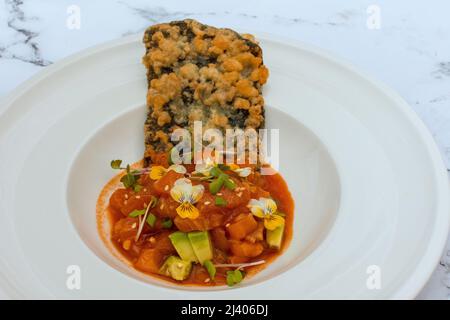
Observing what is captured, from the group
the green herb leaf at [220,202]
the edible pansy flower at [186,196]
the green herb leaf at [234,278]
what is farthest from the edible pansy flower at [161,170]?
the green herb leaf at [234,278]

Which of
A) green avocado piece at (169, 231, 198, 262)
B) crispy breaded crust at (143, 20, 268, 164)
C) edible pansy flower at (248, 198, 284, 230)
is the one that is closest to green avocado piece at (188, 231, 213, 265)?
green avocado piece at (169, 231, 198, 262)

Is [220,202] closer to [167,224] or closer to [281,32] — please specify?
[167,224]

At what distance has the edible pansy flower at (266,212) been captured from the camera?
2.60m

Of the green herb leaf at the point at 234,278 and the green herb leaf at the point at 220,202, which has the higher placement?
the green herb leaf at the point at 220,202

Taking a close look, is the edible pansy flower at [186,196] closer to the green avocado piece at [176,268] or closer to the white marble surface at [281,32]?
the green avocado piece at [176,268]

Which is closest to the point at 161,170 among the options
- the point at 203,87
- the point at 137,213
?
the point at 137,213

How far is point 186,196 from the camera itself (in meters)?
2.54

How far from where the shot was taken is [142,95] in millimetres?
3156

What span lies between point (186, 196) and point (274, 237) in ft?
1.51

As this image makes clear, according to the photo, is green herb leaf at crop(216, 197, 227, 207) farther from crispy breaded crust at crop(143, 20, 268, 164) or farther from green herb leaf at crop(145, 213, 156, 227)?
crispy breaded crust at crop(143, 20, 268, 164)

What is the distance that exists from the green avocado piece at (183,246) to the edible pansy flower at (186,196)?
0.32ft

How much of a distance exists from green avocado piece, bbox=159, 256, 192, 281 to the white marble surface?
168cm

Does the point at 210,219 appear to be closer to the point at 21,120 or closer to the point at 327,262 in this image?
the point at 327,262

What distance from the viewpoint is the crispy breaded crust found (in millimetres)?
2947
